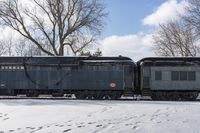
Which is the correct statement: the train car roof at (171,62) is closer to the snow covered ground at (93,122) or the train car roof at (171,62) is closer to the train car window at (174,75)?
the train car window at (174,75)

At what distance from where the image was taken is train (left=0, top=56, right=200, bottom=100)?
32031 mm

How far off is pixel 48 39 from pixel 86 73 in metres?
23.8

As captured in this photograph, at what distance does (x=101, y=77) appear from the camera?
32750 millimetres

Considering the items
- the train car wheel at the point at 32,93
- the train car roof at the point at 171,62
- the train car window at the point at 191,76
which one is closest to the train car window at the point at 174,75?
the train car roof at the point at 171,62

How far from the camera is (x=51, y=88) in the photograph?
33.0 meters

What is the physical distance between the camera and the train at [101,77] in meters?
32.0

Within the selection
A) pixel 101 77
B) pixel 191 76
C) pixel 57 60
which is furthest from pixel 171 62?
pixel 57 60

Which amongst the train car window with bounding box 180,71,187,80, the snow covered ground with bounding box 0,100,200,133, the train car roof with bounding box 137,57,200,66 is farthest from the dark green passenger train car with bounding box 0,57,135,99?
the snow covered ground with bounding box 0,100,200,133

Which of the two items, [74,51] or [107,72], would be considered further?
[74,51]

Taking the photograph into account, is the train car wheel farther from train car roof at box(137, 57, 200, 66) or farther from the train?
train car roof at box(137, 57, 200, 66)

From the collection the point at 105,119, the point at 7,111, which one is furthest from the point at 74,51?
the point at 105,119

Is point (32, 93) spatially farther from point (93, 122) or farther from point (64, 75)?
point (93, 122)

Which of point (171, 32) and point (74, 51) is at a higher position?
point (171, 32)

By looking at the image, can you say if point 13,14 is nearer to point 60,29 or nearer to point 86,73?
point 60,29
